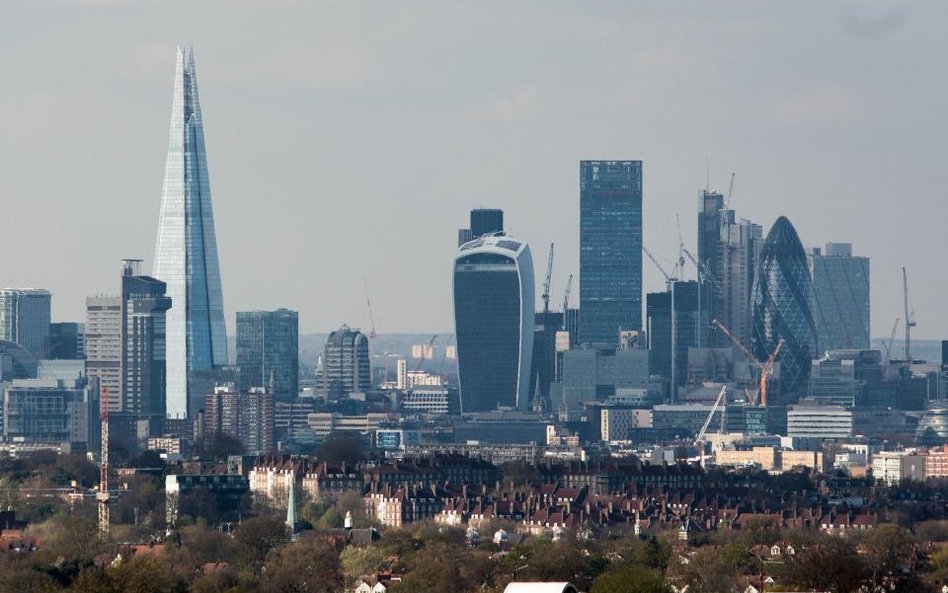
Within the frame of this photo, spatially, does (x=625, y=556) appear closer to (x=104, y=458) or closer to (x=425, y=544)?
(x=425, y=544)

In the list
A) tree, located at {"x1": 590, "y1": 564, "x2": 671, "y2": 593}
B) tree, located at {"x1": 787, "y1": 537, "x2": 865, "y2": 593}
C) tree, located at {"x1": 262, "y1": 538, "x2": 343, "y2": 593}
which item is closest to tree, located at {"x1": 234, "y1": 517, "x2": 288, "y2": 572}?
tree, located at {"x1": 262, "y1": 538, "x2": 343, "y2": 593}

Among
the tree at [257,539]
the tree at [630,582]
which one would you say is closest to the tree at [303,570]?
the tree at [257,539]

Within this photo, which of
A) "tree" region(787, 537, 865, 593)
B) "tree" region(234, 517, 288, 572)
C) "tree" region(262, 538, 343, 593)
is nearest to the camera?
"tree" region(787, 537, 865, 593)

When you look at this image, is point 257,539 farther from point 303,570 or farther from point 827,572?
point 827,572

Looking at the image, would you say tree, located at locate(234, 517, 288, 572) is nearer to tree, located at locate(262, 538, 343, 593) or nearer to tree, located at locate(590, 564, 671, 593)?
tree, located at locate(262, 538, 343, 593)

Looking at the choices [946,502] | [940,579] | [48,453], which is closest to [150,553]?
[940,579]

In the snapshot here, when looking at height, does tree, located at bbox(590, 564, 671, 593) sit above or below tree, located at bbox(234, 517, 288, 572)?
below

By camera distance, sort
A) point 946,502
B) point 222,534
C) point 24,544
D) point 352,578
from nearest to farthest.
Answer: point 352,578 → point 24,544 → point 222,534 → point 946,502

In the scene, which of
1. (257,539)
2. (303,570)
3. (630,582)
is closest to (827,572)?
(630,582)
